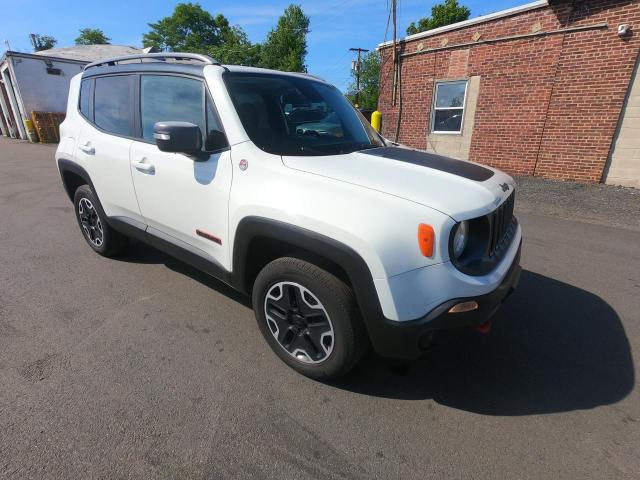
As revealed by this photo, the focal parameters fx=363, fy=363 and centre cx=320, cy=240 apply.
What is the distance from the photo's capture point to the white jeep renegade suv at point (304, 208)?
5.85 ft

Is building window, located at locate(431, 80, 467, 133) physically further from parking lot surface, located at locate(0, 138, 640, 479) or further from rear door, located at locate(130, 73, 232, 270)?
rear door, located at locate(130, 73, 232, 270)

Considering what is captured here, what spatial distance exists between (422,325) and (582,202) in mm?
6834

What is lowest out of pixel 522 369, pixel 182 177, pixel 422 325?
pixel 522 369

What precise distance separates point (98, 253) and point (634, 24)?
1030 centimetres

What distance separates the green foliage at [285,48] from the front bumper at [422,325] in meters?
39.1

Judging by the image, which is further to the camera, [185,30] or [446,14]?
[185,30]

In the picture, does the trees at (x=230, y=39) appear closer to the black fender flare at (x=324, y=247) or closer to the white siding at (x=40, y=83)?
the white siding at (x=40, y=83)

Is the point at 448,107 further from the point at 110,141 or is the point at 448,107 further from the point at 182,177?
the point at 182,177

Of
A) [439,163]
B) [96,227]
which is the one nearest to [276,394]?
[439,163]

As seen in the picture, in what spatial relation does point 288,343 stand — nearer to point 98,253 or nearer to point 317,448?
point 317,448

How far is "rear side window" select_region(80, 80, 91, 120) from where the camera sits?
12.0ft

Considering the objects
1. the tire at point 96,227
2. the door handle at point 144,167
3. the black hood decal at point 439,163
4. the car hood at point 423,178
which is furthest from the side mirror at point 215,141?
the tire at point 96,227

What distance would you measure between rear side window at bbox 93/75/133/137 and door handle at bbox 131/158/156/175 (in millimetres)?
356

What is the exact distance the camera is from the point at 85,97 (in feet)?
12.2
